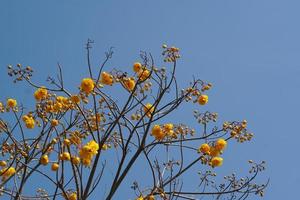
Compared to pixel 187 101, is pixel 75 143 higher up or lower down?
lower down

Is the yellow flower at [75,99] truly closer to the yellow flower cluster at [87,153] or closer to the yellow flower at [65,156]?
the yellow flower cluster at [87,153]

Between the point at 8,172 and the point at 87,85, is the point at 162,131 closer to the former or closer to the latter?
the point at 87,85

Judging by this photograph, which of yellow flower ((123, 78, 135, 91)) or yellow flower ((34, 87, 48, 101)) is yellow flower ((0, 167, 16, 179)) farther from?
yellow flower ((123, 78, 135, 91))

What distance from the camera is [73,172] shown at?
6.18 meters

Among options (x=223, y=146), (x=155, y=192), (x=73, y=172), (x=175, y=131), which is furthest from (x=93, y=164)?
(x=223, y=146)

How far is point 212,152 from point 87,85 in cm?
192

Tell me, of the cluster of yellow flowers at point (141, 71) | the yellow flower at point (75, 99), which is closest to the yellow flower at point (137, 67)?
the cluster of yellow flowers at point (141, 71)

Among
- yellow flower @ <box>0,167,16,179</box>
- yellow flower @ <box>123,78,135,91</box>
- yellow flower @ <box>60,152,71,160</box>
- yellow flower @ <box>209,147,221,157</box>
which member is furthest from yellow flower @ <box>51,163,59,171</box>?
yellow flower @ <box>209,147,221,157</box>

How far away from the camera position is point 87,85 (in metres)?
6.91

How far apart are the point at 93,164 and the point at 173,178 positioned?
40.4 inches

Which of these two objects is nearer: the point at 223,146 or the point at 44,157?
the point at 44,157

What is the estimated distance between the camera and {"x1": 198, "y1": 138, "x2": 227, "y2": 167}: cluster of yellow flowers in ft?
22.2

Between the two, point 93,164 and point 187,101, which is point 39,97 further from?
point 187,101

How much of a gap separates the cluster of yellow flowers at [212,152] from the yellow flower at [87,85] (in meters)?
1.69
